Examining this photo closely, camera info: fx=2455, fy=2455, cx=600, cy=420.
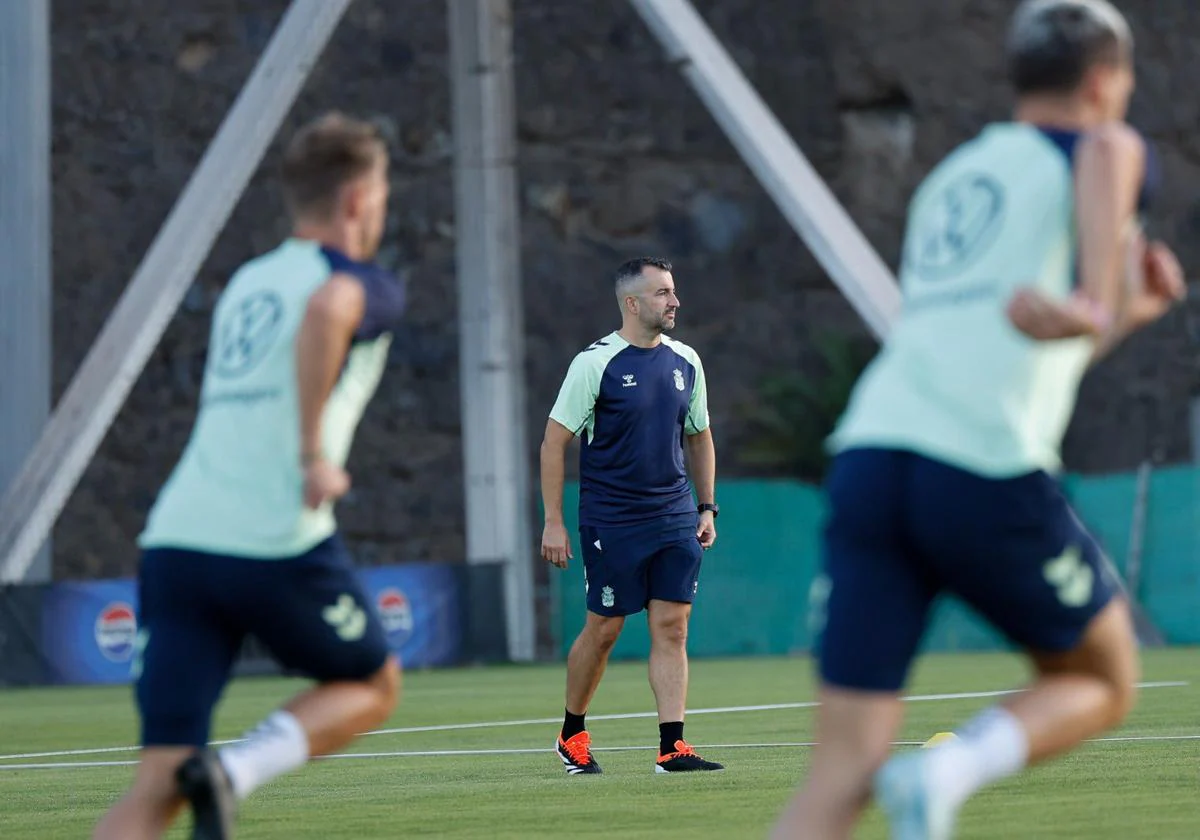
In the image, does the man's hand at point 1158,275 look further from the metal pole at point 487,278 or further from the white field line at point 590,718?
the metal pole at point 487,278

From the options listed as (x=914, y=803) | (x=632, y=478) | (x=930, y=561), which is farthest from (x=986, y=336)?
(x=632, y=478)

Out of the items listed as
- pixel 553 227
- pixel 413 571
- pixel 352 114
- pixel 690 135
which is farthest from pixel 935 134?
pixel 413 571

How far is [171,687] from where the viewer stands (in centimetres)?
538

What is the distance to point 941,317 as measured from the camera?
16.0 feet

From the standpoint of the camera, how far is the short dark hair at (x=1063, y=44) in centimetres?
488

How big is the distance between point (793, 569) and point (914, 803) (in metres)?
20.9

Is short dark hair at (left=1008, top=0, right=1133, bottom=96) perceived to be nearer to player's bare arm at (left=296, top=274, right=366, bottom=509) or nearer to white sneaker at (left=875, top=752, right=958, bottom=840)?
white sneaker at (left=875, top=752, right=958, bottom=840)

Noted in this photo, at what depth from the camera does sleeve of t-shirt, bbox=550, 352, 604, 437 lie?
34.7 feet

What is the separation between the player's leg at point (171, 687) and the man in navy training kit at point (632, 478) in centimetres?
483

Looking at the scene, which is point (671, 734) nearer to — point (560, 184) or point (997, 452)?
point (997, 452)

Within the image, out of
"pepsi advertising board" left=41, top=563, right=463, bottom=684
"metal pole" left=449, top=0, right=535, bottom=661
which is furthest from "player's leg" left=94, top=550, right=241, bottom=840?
"metal pole" left=449, top=0, right=535, bottom=661

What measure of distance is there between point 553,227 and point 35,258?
1067 centimetres

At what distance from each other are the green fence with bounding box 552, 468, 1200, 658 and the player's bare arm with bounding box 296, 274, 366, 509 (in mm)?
18559

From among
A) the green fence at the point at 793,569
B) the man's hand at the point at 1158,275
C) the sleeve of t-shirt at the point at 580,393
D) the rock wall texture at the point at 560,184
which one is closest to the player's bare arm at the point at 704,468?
the sleeve of t-shirt at the point at 580,393
